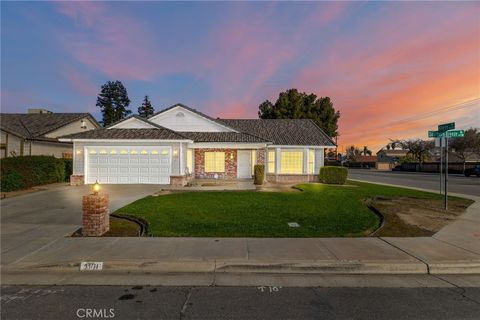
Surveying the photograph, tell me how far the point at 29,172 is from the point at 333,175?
20.7 m

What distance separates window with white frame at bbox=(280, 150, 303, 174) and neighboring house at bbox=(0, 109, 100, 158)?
67.5 ft

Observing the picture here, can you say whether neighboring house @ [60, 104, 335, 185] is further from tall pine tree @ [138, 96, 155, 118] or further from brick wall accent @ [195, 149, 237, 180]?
tall pine tree @ [138, 96, 155, 118]

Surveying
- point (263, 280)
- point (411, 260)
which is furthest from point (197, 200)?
point (411, 260)

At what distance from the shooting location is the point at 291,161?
78.6ft

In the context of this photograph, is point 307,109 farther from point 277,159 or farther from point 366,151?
point 366,151

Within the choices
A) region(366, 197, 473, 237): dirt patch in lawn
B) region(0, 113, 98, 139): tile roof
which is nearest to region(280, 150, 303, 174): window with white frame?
region(366, 197, 473, 237): dirt patch in lawn

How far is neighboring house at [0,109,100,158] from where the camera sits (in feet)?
76.8

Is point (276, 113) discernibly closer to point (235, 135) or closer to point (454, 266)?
point (235, 135)

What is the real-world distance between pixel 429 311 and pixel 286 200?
8999mm

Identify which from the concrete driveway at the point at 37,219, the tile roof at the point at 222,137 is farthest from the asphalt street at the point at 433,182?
the concrete driveway at the point at 37,219

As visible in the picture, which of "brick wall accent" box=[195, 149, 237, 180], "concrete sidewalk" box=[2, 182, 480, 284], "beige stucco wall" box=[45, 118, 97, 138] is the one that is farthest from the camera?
"beige stucco wall" box=[45, 118, 97, 138]

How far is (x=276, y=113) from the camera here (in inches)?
1732

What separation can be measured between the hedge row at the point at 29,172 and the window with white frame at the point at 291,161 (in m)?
17.3

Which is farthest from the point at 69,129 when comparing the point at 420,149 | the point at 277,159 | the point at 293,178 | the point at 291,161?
the point at 420,149
